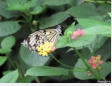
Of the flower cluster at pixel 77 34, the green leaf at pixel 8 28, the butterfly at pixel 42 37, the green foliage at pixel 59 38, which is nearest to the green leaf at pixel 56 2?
the green foliage at pixel 59 38

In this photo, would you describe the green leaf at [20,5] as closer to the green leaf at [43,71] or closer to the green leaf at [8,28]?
the green leaf at [8,28]

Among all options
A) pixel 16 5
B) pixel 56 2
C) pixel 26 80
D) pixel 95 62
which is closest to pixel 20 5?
pixel 16 5

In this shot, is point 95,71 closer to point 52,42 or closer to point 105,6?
point 52,42

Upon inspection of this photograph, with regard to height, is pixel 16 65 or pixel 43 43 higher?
pixel 43 43

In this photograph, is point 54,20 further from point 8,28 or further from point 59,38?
point 59,38

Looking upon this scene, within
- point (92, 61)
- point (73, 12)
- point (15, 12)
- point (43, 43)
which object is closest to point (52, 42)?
point (43, 43)

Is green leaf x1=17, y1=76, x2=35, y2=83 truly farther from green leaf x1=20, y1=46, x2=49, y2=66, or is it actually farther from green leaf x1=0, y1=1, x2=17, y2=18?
green leaf x1=0, y1=1, x2=17, y2=18
